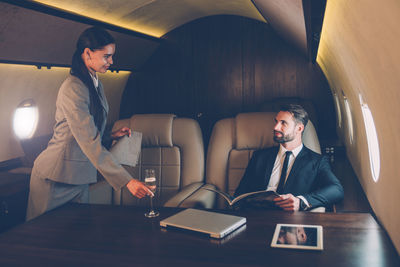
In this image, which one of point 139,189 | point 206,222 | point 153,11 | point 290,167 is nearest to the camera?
point 206,222

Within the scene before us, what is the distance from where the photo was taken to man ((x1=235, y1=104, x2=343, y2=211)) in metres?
2.69

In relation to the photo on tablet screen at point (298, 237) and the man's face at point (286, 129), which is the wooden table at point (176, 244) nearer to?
the photo on tablet screen at point (298, 237)

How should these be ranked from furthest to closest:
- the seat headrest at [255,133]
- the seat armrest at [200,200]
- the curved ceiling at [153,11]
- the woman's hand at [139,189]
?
1. the curved ceiling at [153,11]
2. the seat headrest at [255,133]
3. the seat armrest at [200,200]
4. the woman's hand at [139,189]

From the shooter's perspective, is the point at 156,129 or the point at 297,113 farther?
the point at 156,129

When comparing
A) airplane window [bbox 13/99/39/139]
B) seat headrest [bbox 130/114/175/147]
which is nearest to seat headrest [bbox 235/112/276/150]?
seat headrest [bbox 130/114/175/147]

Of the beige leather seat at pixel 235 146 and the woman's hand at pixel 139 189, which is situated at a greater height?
the beige leather seat at pixel 235 146

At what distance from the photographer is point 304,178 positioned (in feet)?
8.86

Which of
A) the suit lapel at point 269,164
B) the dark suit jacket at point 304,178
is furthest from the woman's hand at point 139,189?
the suit lapel at point 269,164

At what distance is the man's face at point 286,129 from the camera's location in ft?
9.07

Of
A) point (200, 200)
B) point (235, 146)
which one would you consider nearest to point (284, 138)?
point (235, 146)

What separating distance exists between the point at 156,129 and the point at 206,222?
1.47 meters

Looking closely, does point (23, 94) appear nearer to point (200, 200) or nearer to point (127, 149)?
point (127, 149)

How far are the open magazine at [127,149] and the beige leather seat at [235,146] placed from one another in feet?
2.08

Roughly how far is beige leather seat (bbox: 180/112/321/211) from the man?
11 centimetres
